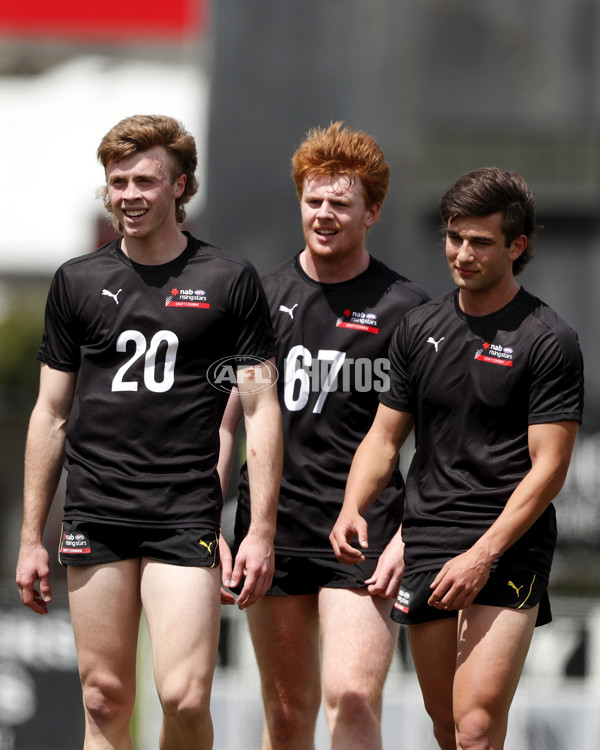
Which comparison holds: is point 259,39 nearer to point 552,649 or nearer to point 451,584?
point 552,649

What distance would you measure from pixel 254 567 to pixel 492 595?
81cm

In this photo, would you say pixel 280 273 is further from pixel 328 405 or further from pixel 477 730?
pixel 477 730

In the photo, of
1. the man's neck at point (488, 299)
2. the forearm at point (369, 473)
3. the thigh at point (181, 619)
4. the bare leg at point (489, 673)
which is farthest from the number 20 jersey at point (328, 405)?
the bare leg at point (489, 673)

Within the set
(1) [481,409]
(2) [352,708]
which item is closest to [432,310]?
(1) [481,409]

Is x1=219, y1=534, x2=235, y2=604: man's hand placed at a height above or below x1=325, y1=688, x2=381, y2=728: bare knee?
above

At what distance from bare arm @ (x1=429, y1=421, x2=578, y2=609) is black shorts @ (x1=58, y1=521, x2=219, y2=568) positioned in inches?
31.3

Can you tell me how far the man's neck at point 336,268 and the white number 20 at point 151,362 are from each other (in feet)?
2.67

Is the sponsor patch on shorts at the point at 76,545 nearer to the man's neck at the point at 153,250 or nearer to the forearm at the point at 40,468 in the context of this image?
the forearm at the point at 40,468

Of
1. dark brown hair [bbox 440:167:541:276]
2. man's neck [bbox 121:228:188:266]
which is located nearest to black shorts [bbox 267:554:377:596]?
man's neck [bbox 121:228:188:266]

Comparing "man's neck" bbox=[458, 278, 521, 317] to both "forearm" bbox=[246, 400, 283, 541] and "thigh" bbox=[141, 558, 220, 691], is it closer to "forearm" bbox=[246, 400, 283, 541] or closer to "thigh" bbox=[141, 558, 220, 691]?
"forearm" bbox=[246, 400, 283, 541]

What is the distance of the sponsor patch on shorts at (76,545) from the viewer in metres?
4.69

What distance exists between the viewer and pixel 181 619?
4.56 m

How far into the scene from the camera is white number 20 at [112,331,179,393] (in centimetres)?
471

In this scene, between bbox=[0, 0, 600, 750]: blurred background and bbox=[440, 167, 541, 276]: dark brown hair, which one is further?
bbox=[0, 0, 600, 750]: blurred background
